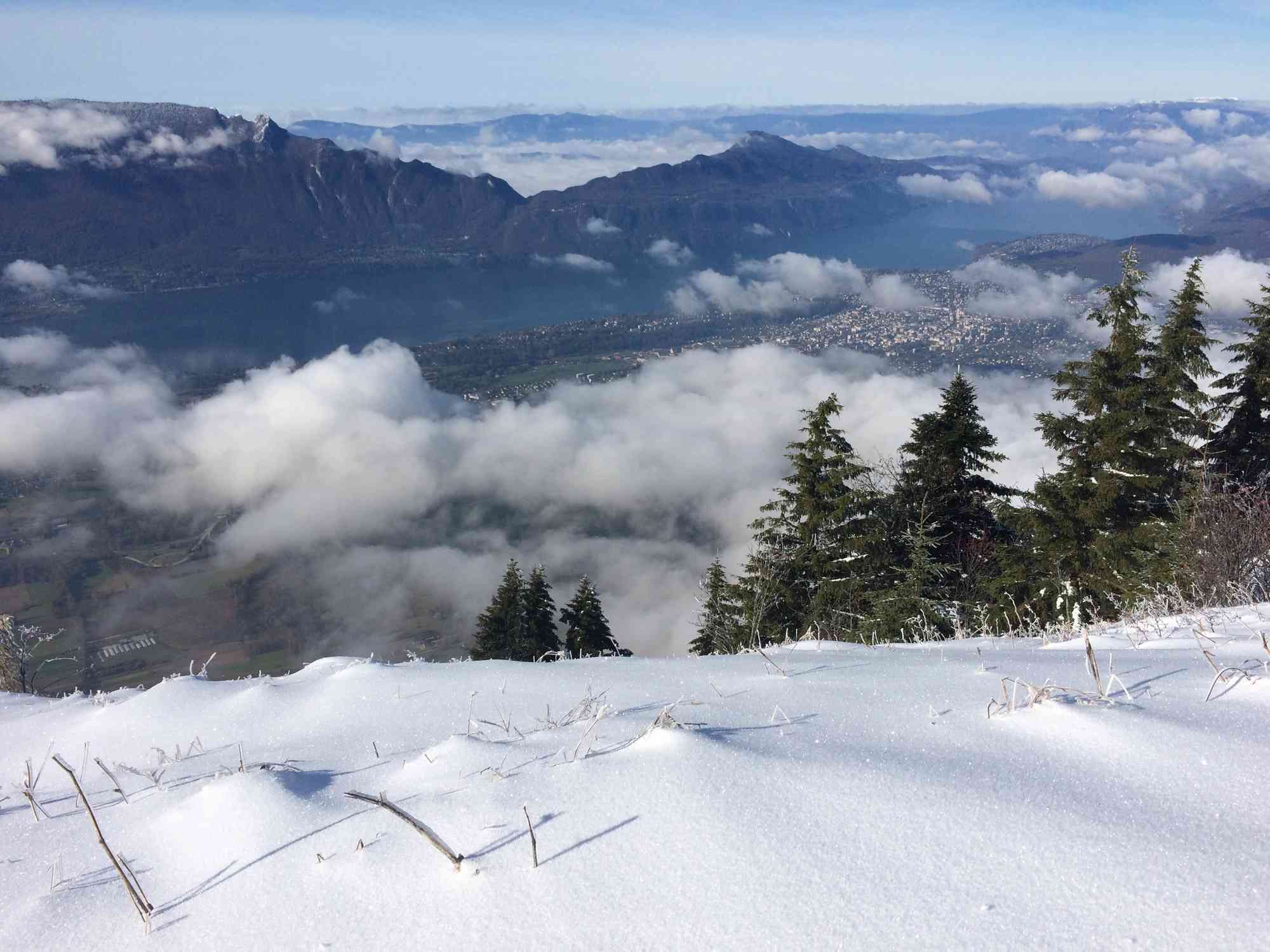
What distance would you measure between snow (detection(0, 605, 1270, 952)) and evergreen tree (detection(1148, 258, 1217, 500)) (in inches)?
637

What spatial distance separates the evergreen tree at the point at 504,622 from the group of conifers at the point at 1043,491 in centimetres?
828

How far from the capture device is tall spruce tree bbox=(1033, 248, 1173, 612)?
16234mm

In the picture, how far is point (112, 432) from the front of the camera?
585 feet

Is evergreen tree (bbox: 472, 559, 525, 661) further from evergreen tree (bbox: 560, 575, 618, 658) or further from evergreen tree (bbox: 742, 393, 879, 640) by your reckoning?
evergreen tree (bbox: 742, 393, 879, 640)

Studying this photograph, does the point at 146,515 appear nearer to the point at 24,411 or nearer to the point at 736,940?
the point at 24,411

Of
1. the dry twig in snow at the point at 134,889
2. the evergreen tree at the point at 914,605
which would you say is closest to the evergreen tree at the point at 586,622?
the evergreen tree at the point at 914,605

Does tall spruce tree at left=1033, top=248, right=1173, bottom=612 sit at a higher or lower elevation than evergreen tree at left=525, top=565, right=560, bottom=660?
higher

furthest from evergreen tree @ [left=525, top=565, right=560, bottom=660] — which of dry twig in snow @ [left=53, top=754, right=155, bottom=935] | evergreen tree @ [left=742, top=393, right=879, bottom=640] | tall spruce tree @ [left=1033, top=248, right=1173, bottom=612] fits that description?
dry twig in snow @ [left=53, top=754, right=155, bottom=935]

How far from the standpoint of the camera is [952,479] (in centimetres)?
1947

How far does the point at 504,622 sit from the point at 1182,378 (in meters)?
21.8

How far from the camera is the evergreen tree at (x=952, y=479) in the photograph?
63.3ft

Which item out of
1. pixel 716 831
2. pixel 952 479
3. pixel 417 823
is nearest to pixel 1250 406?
pixel 952 479

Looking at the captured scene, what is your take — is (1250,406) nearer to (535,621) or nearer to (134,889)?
(535,621)

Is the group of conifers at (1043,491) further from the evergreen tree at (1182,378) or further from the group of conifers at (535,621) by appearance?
the group of conifers at (535,621)
